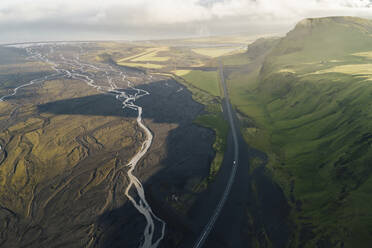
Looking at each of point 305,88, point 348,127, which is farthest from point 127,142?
point 305,88

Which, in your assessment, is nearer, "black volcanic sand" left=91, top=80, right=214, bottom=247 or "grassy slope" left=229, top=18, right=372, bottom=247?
"grassy slope" left=229, top=18, right=372, bottom=247

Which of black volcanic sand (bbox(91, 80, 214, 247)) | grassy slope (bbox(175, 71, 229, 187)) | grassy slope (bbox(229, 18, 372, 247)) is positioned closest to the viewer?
grassy slope (bbox(229, 18, 372, 247))

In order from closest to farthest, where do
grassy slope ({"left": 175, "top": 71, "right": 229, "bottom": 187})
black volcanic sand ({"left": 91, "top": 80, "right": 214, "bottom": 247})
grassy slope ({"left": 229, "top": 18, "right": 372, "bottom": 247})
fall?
grassy slope ({"left": 229, "top": 18, "right": 372, "bottom": 247})
black volcanic sand ({"left": 91, "top": 80, "right": 214, "bottom": 247})
grassy slope ({"left": 175, "top": 71, "right": 229, "bottom": 187})

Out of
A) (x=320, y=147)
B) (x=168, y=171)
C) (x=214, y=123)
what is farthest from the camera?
(x=214, y=123)

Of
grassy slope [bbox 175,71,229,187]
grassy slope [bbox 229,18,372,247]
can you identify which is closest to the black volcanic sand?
grassy slope [bbox 175,71,229,187]

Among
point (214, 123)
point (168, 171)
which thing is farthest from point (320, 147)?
point (168, 171)

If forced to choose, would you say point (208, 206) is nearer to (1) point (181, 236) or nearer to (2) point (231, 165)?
(1) point (181, 236)

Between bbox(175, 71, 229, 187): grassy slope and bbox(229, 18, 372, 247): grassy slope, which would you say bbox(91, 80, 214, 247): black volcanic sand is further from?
bbox(229, 18, 372, 247): grassy slope

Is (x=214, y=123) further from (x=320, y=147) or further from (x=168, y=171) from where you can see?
(x=320, y=147)
